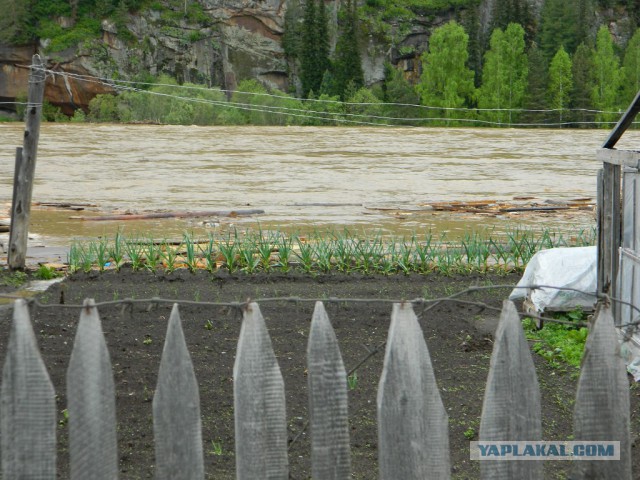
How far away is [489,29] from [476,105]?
1235 cm

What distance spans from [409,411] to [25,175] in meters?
7.08

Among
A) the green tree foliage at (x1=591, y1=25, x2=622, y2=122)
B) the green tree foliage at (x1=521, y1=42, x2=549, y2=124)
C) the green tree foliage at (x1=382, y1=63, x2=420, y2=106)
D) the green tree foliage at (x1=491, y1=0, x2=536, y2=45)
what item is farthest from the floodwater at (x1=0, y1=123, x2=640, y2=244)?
the green tree foliage at (x1=491, y1=0, x2=536, y2=45)

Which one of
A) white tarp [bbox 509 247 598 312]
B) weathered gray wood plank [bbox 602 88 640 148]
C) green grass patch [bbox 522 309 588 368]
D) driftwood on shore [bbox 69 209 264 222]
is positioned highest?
weathered gray wood plank [bbox 602 88 640 148]

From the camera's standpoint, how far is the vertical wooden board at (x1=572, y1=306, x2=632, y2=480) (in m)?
2.70

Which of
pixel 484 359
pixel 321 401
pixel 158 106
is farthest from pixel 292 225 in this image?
pixel 158 106

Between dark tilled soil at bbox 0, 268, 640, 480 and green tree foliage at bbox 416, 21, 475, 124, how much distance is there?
208ft

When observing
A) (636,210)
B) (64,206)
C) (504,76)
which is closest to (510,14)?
(504,76)

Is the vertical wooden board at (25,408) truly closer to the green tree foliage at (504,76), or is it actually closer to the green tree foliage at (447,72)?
the green tree foliage at (504,76)

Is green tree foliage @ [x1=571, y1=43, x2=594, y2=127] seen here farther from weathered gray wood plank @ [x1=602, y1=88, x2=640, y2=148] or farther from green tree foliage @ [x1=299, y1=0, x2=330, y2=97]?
weathered gray wood plank @ [x1=602, y1=88, x2=640, y2=148]

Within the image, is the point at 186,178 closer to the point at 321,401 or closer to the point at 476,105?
the point at 321,401

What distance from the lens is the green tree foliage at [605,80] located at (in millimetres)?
64750

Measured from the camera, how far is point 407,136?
4516 cm

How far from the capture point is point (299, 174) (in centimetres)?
2723

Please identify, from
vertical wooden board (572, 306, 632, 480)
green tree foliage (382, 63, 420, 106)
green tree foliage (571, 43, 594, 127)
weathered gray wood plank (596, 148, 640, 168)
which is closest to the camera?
vertical wooden board (572, 306, 632, 480)
